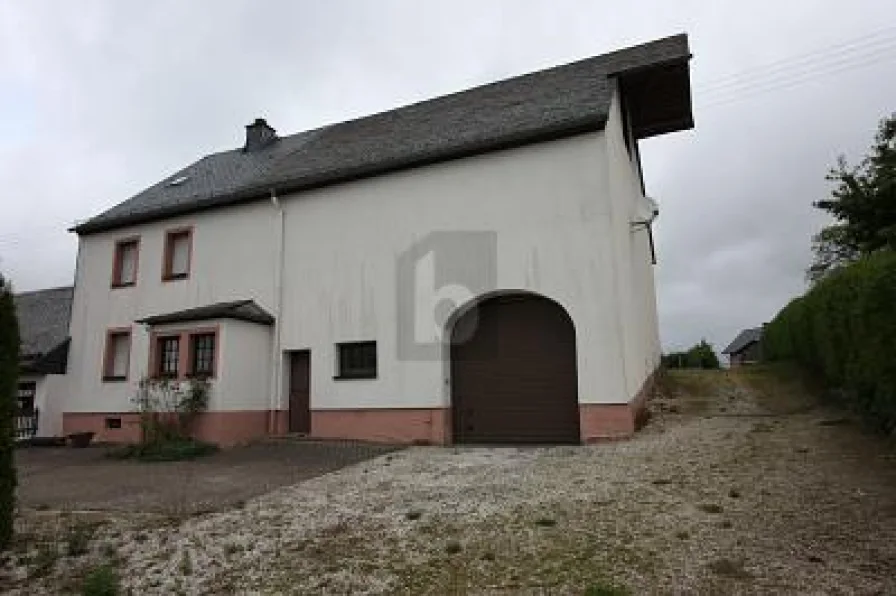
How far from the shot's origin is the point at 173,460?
507 inches

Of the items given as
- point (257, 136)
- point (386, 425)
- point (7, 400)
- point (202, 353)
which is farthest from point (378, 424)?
point (257, 136)

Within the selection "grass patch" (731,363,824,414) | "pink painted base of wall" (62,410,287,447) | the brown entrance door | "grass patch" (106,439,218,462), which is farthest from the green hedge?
"grass patch" (106,439,218,462)

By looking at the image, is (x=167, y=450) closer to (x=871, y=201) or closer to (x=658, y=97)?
(x=658, y=97)

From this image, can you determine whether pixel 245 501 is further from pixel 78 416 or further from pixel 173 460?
pixel 78 416

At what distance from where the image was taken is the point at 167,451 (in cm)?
1317

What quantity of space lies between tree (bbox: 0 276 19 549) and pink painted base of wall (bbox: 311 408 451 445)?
768cm

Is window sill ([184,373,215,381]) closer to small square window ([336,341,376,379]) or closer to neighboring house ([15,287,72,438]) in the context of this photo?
small square window ([336,341,376,379])

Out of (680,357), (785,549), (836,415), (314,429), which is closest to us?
(785,549)

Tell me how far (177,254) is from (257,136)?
7012mm

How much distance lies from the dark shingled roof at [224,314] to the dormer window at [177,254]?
5.35 feet

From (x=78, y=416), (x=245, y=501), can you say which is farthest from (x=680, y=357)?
(x=245, y=501)

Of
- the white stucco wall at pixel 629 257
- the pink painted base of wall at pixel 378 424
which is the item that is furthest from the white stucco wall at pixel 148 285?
the white stucco wall at pixel 629 257

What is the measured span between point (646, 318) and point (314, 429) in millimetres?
9381

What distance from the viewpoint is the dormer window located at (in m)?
17.0
